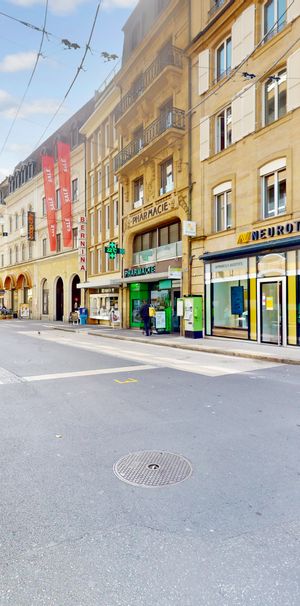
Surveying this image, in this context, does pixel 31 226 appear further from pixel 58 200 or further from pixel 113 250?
pixel 113 250

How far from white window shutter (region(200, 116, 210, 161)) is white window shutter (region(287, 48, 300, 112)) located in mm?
4626

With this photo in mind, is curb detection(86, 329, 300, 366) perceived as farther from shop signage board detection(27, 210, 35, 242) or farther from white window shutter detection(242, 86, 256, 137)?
shop signage board detection(27, 210, 35, 242)

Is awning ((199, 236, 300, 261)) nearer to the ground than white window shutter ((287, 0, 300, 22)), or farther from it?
nearer to the ground

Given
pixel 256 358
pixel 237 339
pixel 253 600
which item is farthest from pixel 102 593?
pixel 237 339

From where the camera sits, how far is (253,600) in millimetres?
2088

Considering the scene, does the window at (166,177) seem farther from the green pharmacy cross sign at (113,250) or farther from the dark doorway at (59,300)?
the dark doorway at (59,300)

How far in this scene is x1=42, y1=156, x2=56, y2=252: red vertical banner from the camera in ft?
116

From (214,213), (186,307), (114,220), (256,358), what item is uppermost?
(114,220)

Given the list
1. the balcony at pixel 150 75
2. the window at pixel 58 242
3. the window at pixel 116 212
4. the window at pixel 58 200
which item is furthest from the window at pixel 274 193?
the window at pixel 58 200

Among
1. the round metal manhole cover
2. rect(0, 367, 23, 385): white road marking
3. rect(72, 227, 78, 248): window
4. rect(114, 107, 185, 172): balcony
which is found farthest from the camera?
rect(72, 227, 78, 248): window

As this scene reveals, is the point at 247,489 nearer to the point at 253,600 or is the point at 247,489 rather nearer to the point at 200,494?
the point at 200,494

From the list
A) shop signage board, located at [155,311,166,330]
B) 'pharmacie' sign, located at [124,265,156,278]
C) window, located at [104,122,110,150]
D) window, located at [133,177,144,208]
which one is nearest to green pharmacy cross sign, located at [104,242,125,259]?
'pharmacie' sign, located at [124,265,156,278]

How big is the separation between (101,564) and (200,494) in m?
1.13

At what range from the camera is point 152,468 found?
3.74 metres
